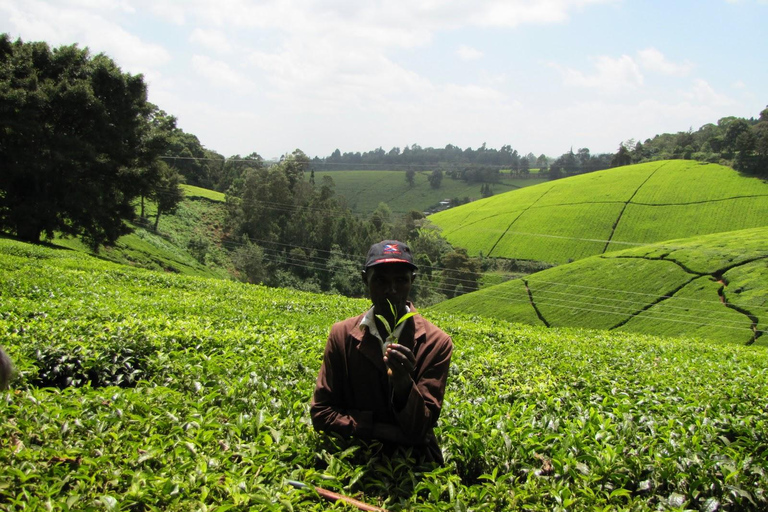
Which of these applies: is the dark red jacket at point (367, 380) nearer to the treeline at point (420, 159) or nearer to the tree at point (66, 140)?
the tree at point (66, 140)

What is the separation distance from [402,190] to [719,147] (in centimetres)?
6652

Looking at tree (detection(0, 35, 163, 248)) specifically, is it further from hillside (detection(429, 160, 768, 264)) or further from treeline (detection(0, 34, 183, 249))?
hillside (detection(429, 160, 768, 264))

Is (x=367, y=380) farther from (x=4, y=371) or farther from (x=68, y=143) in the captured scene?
(x=68, y=143)

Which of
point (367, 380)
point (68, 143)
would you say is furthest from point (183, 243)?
point (367, 380)

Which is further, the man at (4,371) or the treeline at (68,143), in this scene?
the treeline at (68,143)

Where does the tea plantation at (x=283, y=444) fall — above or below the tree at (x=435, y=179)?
below

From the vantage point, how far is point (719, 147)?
8662 cm

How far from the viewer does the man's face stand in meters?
3.04

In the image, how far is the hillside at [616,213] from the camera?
6525cm

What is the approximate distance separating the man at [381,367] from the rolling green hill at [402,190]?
11176 cm

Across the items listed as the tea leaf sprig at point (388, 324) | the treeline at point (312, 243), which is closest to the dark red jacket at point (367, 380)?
the tea leaf sprig at point (388, 324)

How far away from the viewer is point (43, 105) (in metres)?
29.8

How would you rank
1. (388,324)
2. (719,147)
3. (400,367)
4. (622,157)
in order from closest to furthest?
(400,367), (388,324), (719,147), (622,157)

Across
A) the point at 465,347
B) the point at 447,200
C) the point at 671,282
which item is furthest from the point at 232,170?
the point at 465,347
